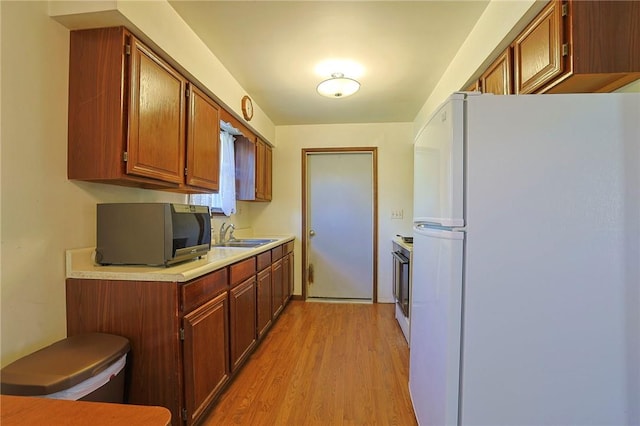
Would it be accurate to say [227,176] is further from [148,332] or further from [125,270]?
[148,332]

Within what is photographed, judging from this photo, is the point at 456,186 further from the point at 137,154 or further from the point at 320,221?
the point at 320,221

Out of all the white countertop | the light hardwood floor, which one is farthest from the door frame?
the white countertop

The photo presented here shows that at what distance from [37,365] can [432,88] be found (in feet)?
10.2

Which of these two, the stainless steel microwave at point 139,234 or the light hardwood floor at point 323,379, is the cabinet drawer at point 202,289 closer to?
the stainless steel microwave at point 139,234

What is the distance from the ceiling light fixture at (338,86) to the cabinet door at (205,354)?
1729mm

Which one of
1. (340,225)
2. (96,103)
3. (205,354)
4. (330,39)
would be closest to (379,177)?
(340,225)

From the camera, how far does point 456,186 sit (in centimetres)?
112

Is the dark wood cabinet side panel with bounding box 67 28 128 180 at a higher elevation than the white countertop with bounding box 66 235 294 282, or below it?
higher

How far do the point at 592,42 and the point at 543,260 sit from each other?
889 mm

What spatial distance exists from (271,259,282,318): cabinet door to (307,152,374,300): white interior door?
0.85m

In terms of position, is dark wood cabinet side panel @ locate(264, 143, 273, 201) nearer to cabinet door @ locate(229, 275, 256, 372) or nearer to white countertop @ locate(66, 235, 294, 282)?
cabinet door @ locate(229, 275, 256, 372)

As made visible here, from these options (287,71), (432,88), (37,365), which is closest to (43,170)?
(37,365)

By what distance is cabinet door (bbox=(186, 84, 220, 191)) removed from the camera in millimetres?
1995

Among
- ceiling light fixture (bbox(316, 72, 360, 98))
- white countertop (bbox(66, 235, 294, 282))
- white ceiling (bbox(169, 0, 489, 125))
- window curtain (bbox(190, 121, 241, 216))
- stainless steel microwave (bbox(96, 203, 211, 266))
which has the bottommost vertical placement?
white countertop (bbox(66, 235, 294, 282))
